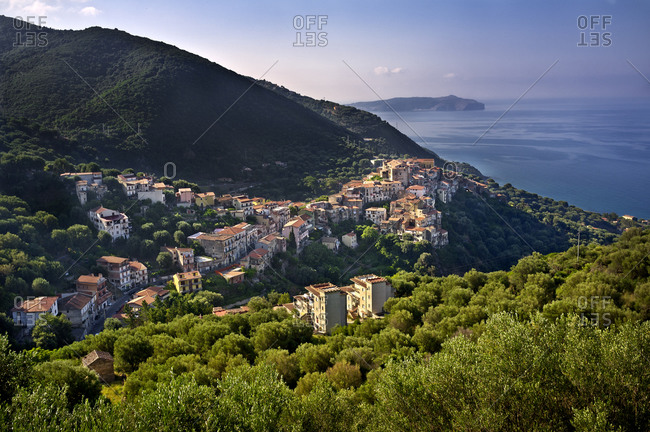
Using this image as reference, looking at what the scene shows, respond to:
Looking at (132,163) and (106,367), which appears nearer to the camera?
(106,367)

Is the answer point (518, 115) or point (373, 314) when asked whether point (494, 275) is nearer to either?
point (373, 314)

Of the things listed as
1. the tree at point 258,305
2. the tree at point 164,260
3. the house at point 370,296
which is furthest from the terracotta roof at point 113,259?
the house at point 370,296

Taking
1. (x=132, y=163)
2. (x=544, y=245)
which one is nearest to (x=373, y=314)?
(x=544, y=245)

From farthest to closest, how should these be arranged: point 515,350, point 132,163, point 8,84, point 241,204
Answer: point 8,84 → point 132,163 → point 241,204 → point 515,350

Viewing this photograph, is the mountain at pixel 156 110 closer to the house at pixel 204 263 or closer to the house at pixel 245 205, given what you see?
the house at pixel 245 205

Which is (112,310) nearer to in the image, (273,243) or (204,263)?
(204,263)

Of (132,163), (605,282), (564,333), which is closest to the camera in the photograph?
(564,333)
